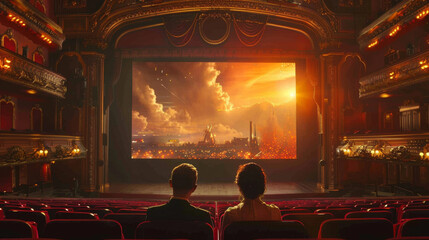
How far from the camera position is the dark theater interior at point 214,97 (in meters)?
10.7

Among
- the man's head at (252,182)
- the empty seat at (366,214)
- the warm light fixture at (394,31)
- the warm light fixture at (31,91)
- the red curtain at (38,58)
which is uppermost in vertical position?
the warm light fixture at (394,31)

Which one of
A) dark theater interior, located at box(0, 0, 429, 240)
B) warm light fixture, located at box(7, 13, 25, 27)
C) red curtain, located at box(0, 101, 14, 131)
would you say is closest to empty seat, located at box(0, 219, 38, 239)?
dark theater interior, located at box(0, 0, 429, 240)

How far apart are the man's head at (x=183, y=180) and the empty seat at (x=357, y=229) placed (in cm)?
97

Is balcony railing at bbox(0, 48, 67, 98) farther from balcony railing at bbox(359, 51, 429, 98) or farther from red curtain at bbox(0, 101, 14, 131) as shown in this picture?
balcony railing at bbox(359, 51, 429, 98)

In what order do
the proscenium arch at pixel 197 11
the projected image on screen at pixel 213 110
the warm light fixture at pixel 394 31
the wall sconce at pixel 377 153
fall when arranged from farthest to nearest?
the projected image on screen at pixel 213 110
the proscenium arch at pixel 197 11
the warm light fixture at pixel 394 31
the wall sconce at pixel 377 153

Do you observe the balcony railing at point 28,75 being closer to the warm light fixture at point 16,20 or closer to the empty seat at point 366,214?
the warm light fixture at point 16,20

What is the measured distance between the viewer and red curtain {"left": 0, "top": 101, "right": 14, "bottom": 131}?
35.5 feet

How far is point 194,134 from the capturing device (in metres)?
14.8

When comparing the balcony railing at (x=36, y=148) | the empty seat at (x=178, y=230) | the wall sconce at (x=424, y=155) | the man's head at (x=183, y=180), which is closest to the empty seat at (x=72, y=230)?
the empty seat at (x=178, y=230)

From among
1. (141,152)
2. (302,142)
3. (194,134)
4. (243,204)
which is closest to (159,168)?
(141,152)

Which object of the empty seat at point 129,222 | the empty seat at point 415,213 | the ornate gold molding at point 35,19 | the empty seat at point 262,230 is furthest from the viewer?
Answer: the ornate gold molding at point 35,19

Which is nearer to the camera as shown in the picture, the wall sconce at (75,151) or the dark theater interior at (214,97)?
the dark theater interior at (214,97)

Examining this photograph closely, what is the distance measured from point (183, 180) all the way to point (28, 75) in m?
9.69

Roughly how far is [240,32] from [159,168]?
7291mm
